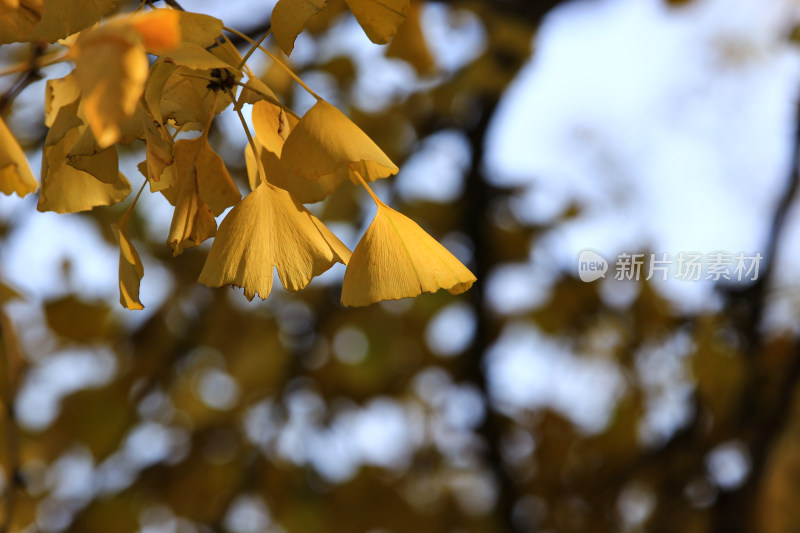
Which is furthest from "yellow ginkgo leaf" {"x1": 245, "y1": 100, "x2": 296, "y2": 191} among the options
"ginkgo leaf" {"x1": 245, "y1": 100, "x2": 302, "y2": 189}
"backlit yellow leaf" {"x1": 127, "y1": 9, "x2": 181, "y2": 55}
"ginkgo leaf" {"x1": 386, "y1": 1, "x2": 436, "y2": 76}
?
"ginkgo leaf" {"x1": 386, "y1": 1, "x2": 436, "y2": 76}

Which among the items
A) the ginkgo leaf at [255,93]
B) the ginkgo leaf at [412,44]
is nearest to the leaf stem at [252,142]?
the ginkgo leaf at [255,93]

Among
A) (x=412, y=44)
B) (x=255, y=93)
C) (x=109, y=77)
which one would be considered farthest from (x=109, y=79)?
(x=412, y=44)

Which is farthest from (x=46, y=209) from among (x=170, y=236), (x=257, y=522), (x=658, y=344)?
(x=257, y=522)

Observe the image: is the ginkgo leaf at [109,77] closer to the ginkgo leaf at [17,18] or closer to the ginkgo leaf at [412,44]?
the ginkgo leaf at [17,18]

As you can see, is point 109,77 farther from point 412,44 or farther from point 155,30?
point 412,44

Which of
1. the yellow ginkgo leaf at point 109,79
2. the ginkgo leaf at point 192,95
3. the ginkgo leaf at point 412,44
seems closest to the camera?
the yellow ginkgo leaf at point 109,79

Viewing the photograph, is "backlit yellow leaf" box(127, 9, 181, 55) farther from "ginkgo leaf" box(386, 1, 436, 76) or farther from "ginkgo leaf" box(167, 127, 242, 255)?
"ginkgo leaf" box(386, 1, 436, 76)
